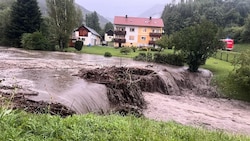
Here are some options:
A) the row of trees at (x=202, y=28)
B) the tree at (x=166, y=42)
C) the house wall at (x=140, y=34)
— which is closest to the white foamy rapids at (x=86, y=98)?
the row of trees at (x=202, y=28)

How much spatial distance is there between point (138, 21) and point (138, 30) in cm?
258

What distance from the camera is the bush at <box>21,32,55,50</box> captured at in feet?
129

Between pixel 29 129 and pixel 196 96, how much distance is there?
1802cm

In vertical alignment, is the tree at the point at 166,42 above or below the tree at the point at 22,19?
below

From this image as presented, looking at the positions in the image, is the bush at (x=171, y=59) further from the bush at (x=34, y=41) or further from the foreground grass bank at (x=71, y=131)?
the foreground grass bank at (x=71, y=131)

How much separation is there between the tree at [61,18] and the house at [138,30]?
24632mm

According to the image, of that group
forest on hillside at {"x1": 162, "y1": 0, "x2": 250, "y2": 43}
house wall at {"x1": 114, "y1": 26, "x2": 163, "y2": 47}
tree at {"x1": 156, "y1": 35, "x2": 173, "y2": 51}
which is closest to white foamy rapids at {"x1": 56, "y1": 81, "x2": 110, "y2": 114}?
tree at {"x1": 156, "y1": 35, "x2": 173, "y2": 51}

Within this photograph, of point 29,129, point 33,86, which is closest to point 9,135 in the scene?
point 29,129

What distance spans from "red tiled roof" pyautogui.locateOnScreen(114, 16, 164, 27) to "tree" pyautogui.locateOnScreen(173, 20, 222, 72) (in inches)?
1585

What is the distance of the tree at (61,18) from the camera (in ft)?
144

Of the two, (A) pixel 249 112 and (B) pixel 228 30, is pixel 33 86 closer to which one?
(A) pixel 249 112

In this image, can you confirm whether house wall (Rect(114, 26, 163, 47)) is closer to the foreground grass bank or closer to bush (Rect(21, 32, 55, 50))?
bush (Rect(21, 32, 55, 50))

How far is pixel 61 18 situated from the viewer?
44188 mm

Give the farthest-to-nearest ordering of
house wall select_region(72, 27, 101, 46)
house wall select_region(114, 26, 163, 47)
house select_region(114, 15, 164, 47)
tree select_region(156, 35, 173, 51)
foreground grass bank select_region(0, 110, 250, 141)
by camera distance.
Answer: house wall select_region(72, 27, 101, 46) → house wall select_region(114, 26, 163, 47) → house select_region(114, 15, 164, 47) → tree select_region(156, 35, 173, 51) → foreground grass bank select_region(0, 110, 250, 141)
